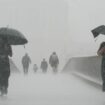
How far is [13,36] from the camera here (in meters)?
15.0

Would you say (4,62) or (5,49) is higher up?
(5,49)

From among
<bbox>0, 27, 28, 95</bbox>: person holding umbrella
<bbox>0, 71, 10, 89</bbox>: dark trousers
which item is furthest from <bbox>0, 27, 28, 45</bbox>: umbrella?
<bbox>0, 71, 10, 89</bbox>: dark trousers

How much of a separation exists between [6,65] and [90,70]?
7612 millimetres

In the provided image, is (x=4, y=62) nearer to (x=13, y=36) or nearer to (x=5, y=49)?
(x=5, y=49)

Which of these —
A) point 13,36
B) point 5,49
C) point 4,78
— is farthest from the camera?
point 4,78

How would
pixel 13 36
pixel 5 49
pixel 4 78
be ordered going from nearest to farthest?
pixel 13 36
pixel 5 49
pixel 4 78

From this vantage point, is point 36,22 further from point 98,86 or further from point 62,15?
point 98,86

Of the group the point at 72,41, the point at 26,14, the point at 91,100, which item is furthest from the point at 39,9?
the point at 91,100

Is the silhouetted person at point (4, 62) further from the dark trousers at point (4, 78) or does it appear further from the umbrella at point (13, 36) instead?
the umbrella at point (13, 36)

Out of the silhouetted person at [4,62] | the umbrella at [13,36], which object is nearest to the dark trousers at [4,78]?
the silhouetted person at [4,62]

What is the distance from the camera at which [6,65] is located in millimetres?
15391

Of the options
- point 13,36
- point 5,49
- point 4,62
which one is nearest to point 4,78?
point 4,62

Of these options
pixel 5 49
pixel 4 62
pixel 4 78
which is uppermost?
pixel 5 49

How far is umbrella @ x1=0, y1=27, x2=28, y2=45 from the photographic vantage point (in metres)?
15.0
